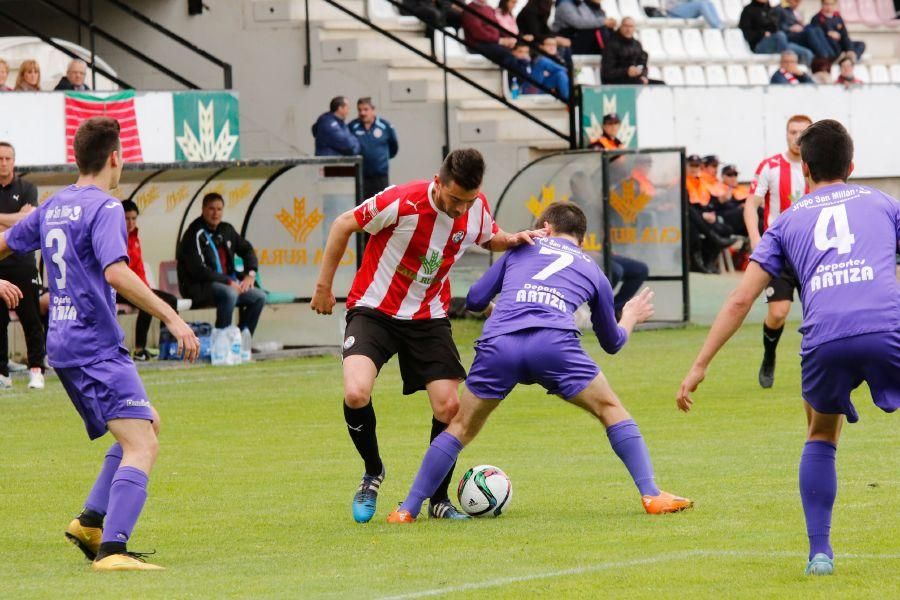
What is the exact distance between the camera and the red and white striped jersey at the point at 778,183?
1403 cm

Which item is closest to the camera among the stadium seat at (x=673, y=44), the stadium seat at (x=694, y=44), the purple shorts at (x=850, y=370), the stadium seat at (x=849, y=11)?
the purple shorts at (x=850, y=370)

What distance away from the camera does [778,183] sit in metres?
14.0

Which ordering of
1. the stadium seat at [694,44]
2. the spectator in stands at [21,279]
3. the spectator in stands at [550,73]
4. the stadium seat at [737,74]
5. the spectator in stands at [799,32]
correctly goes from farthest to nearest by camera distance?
1. the spectator in stands at [799,32]
2. the stadium seat at [694,44]
3. the stadium seat at [737,74]
4. the spectator in stands at [550,73]
5. the spectator in stands at [21,279]

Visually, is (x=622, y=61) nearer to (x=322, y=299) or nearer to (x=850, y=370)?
(x=322, y=299)

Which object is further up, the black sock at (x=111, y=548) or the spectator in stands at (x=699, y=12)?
the spectator in stands at (x=699, y=12)

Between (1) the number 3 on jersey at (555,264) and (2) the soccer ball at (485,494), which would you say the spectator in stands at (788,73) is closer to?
(1) the number 3 on jersey at (555,264)

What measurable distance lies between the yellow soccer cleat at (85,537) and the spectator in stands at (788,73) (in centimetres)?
2113

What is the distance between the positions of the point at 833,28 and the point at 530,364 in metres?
23.2

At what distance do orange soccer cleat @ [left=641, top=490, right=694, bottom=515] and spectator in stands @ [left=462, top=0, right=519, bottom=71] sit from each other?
1748 cm

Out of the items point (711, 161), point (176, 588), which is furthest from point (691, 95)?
point (176, 588)

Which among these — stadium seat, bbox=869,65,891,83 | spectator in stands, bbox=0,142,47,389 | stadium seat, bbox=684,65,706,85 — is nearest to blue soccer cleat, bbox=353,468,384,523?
spectator in stands, bbox=0,142,47,389

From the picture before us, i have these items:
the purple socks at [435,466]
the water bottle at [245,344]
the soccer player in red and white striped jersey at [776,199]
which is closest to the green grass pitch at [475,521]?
the purple socks at [435,466]

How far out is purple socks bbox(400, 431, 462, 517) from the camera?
8.18 metres

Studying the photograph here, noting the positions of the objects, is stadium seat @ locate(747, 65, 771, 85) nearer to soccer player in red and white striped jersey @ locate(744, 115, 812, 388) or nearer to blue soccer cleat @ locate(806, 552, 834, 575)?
soccer player in red and white striped jersey @ locate(744, 115, 812, 388)
